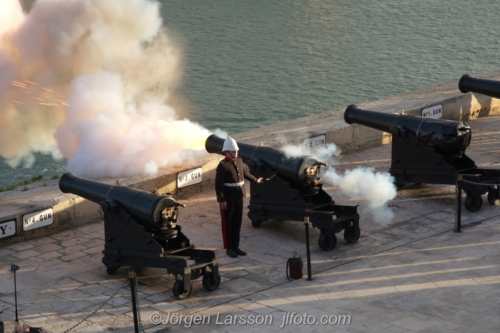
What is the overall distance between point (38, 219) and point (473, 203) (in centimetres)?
596

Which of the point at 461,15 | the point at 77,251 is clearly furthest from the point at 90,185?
the point at 461,15

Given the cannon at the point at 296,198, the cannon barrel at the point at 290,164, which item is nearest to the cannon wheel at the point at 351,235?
the cannon at the point at 296,198

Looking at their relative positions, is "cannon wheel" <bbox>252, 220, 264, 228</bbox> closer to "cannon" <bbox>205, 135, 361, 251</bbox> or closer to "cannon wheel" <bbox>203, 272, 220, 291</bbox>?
"cannon" <bbox>205, 135, 361, 251</bbox>

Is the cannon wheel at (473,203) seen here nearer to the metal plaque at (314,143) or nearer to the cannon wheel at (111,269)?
the metal plaque at (314,143)

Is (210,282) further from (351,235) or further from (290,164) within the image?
(290,164)

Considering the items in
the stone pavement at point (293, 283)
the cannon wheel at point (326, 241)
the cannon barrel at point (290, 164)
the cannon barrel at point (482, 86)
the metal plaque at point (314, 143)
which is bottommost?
the stone pavement at point (293, 283)

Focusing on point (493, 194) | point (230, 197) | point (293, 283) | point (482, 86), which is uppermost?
point (482, 86)

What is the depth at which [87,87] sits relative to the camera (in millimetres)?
15586

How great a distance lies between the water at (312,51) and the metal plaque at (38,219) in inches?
630

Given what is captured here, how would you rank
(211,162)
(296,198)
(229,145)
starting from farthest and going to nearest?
(211,162)
(296,198)
(229,145)

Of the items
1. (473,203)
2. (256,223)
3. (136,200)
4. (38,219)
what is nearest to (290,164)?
(256,223)

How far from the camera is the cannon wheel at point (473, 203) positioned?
12820 millimetres

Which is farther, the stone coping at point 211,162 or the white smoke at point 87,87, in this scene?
the white smoke at point 87,87

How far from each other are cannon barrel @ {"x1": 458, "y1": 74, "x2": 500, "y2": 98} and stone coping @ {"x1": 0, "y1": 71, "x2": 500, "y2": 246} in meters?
1.34
